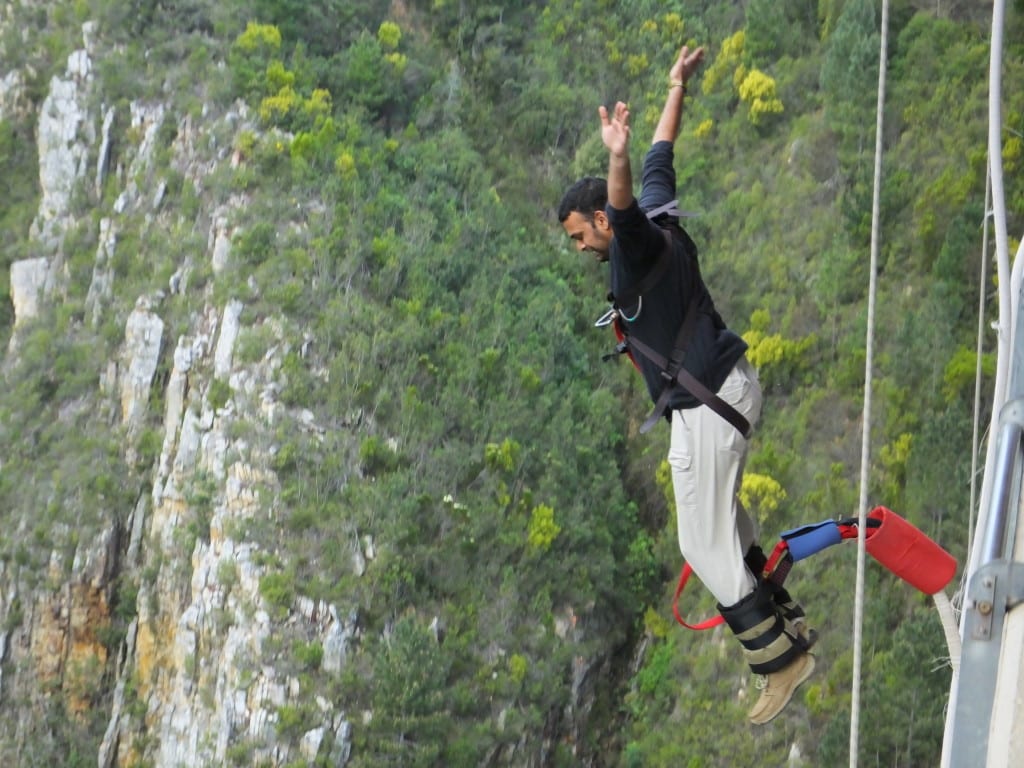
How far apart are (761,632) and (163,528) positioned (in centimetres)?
1115

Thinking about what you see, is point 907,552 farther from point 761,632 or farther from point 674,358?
point 674,358

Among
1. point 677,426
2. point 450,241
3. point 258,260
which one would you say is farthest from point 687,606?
point 677,426

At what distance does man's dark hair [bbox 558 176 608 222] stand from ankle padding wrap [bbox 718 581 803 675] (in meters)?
1.41

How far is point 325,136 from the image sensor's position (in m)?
15.4

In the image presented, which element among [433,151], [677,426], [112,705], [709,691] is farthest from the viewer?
[433,151]

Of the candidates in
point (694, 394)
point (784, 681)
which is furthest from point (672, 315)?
point (784, 681)

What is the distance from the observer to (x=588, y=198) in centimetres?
394

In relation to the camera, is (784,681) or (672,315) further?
(784,681)

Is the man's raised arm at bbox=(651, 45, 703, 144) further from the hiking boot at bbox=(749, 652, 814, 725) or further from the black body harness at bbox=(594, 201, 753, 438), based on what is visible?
the hiking boot at bbox=(749, 652, 814, 725)

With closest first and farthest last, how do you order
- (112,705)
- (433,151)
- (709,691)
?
(709,691)
(112,705)
(433,151)

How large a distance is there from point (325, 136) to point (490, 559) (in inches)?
231

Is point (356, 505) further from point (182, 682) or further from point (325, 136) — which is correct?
point (325, 136)

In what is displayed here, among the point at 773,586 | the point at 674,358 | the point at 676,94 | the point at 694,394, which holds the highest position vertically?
the point at 676,94

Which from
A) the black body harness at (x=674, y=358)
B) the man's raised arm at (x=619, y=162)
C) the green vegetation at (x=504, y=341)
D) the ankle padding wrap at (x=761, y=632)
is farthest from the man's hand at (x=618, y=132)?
the green vegetation at (x=504, y=341)
